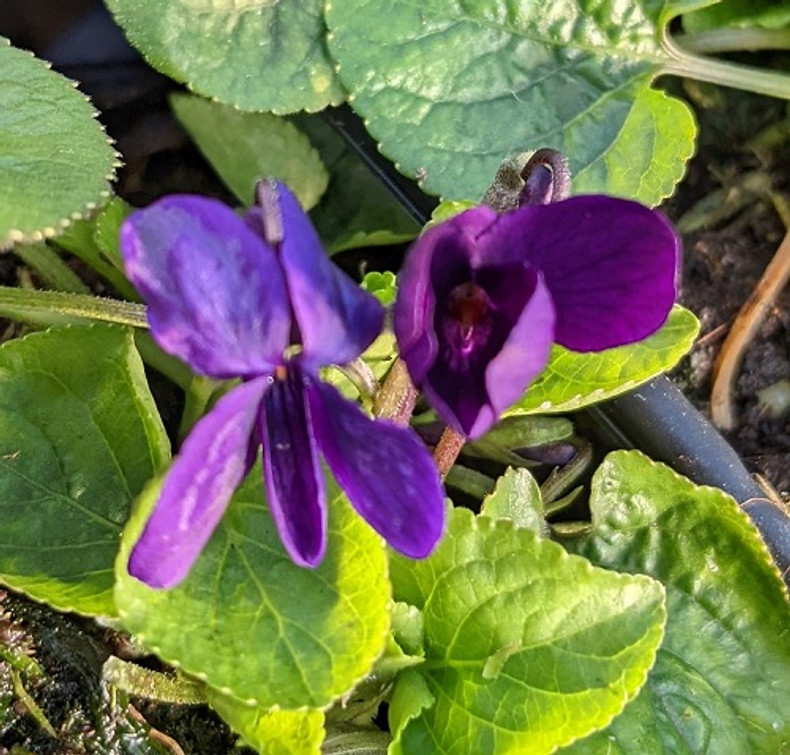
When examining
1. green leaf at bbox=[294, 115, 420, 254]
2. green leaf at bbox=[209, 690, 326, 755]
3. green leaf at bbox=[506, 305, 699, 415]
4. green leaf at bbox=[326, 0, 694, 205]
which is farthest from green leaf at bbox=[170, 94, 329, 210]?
green leaf at bbox=[209, 690, 326, 755]

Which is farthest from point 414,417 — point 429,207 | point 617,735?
point 617,735

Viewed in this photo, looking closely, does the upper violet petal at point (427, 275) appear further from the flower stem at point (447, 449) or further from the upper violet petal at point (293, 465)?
the flower stem at point (447, 449)

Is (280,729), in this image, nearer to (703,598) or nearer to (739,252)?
(703,598)

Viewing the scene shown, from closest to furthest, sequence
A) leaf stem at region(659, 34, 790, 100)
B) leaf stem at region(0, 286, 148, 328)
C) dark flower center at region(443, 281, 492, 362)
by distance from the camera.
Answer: dark flower center at region(443, 281, 492, 362)
leaf stem at region(0, 286, 148, 328)
leaf stem at region(659, 34, 790, 100)

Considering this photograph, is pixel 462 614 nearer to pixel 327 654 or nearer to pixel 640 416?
pixel 327 654

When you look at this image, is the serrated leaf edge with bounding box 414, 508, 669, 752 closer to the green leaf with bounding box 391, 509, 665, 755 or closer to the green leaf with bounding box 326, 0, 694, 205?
the green leaf with bounding box 391, 509, 665, 755

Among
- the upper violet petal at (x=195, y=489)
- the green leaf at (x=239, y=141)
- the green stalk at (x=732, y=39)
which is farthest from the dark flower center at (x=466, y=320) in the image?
the green stalk at (x=732, y=39)
